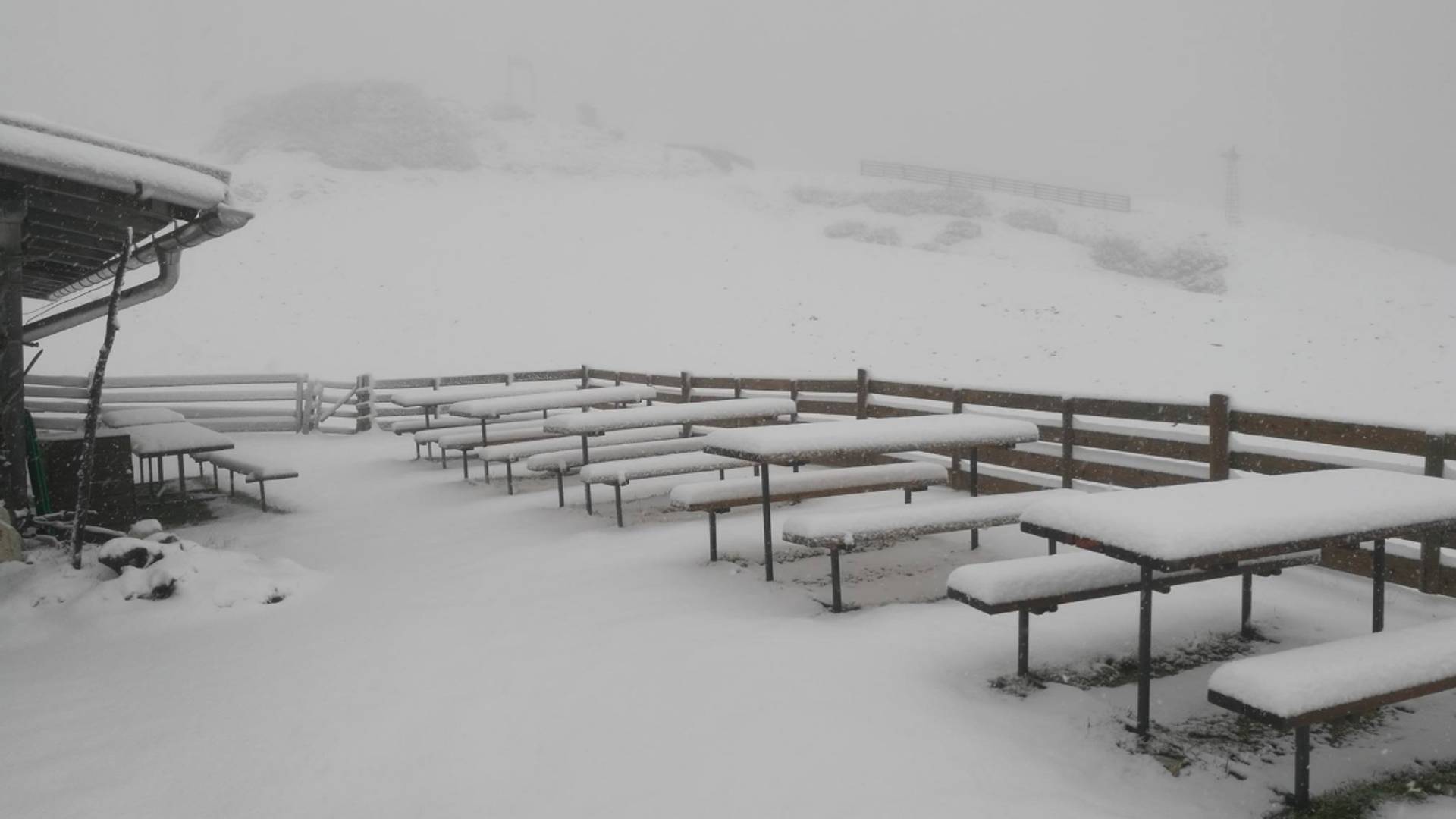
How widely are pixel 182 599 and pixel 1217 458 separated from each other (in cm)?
745

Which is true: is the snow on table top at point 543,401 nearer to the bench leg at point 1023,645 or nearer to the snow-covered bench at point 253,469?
the snow-covered bench at point 253,469

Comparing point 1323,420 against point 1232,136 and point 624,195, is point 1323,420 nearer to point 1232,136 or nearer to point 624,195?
point 624,195

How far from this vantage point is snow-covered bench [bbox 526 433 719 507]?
8891mm

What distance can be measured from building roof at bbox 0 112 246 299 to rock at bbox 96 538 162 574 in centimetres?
245

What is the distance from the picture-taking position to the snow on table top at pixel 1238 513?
10.3 ft

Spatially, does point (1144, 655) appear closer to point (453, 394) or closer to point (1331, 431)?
point (1331, 431)

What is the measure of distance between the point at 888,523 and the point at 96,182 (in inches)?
222

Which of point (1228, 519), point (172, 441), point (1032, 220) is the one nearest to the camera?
point (1228, 519)

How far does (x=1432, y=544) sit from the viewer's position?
496 cm

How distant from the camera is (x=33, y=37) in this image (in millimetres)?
80938

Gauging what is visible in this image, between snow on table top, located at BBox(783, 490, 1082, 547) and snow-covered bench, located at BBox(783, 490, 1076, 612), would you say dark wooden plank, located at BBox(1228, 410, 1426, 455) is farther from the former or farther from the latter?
snow-covered bench, located at BBox(783, 490, 1076, 612)

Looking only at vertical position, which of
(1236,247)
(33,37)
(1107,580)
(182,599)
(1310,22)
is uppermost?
(1310,22)

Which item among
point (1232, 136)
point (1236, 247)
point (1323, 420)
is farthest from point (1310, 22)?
point (1323, 420)

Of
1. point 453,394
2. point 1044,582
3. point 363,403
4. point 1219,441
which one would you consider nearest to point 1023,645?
point 1044,582
